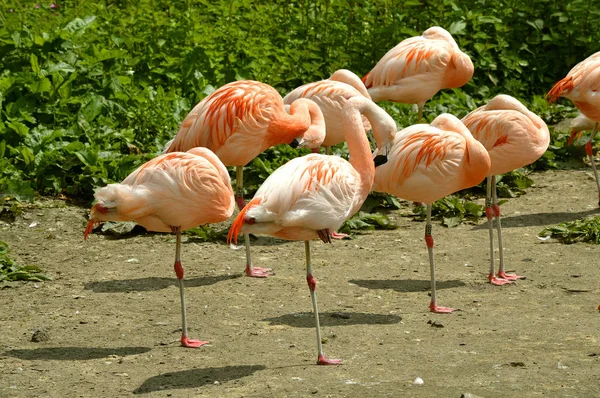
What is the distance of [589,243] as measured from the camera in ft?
24.8

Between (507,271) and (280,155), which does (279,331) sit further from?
(280,155)

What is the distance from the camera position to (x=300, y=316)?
20.0 ft

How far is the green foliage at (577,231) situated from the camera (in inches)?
298

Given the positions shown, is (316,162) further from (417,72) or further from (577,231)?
(417,72)

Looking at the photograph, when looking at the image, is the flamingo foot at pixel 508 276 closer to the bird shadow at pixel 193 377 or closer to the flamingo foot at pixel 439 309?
the flamingo foot at pixel 439 309

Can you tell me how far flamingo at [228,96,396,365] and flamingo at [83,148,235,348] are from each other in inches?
17.6

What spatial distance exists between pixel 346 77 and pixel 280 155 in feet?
3.19

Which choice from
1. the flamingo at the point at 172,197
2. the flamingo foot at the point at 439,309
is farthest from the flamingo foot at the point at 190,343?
the flamingo foot at the point at 439,309

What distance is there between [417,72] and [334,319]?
3408 mm

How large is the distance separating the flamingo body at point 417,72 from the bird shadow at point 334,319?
318 centimetres

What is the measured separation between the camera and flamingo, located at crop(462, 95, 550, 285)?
6.93 metres

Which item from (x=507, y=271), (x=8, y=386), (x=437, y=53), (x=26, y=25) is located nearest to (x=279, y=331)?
(x=8, y=386)

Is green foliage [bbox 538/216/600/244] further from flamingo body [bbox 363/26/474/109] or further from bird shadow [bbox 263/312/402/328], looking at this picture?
bird shadow [bbox 263/312/402/328]

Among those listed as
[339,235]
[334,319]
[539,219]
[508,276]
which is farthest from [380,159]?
[539,219]
